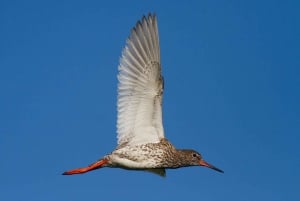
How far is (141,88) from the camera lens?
21547mm

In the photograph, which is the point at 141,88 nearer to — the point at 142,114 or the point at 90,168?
the point at 142,114

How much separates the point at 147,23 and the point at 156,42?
54 centimetres

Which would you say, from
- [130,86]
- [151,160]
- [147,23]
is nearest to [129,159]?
[151,160]

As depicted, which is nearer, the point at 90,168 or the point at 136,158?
the point at 136,158

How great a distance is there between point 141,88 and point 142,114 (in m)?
0.68

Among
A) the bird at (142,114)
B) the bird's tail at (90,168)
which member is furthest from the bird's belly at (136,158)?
the bird's tail at (90,168)

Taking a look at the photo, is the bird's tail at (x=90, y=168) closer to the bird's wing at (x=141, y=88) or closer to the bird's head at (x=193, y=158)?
the bird's wing at (x=141, y=88)

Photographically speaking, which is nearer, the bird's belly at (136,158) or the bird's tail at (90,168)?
the bird's belly at (136,158)

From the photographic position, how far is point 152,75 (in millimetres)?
21562

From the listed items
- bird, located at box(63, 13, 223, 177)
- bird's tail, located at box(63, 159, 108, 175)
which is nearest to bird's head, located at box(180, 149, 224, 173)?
bird, located at box(63, 13, 223, 177)

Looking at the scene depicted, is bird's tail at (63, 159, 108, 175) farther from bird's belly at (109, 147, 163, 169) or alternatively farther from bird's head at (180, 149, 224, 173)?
bird's head at (180, 149, 224, 173)

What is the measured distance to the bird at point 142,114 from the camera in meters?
21.2

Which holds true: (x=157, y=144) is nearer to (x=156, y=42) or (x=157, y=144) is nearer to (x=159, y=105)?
(x=159, y=105)

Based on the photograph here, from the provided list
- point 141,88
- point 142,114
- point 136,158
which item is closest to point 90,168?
point 136,158
